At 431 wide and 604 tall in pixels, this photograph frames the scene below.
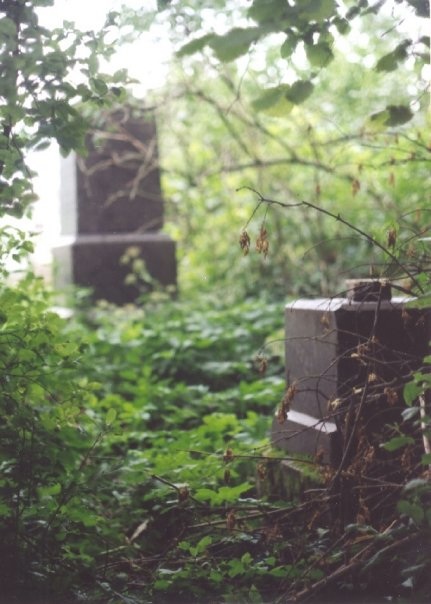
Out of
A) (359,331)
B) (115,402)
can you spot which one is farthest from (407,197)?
(359,331)

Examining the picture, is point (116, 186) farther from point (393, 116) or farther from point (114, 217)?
point (393, 116)

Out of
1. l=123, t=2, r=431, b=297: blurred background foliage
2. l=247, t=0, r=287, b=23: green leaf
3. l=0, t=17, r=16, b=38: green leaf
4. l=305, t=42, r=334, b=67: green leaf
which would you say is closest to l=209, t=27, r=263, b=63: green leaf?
l=247, t=0, r=287, b=23: green leaf

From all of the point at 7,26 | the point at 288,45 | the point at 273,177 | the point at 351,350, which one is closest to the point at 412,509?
the point at 351,350

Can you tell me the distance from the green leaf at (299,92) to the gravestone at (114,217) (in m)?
4.66

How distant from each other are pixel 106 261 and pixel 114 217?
386mm

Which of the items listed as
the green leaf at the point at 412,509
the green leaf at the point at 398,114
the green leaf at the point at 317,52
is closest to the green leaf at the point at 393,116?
the green leaf at the point at 398,114

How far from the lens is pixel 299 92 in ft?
6.90

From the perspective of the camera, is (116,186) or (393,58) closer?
(393,58)

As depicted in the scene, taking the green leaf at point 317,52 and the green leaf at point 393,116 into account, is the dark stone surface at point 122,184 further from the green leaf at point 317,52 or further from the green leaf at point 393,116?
the green leaf at point 317,52

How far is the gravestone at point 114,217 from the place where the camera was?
6895 millimetres

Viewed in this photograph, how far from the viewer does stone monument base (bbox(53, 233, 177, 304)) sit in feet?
22.6

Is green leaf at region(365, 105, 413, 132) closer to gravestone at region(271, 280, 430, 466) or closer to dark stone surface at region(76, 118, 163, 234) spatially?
gravestone at region(271, 280, 430, 466)

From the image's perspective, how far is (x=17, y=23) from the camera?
7.49ft

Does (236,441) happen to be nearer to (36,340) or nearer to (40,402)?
(40,402)
